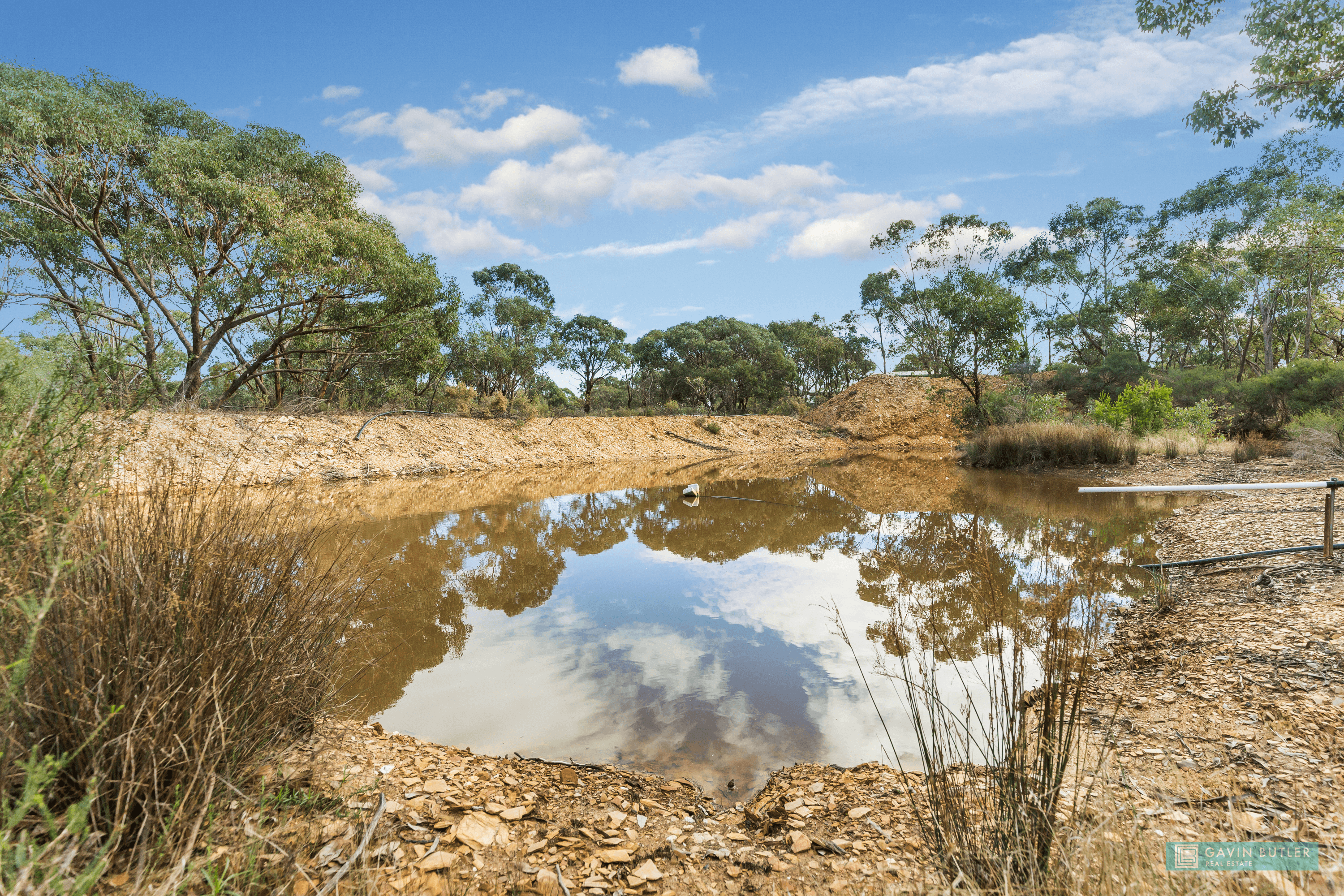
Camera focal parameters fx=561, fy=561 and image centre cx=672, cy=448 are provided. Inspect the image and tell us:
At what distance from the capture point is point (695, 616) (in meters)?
5.04

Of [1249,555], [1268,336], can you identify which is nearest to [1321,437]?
[1249,555]

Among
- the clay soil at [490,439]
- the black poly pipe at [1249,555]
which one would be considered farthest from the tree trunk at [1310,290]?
the black poly pipe at [1249,555]

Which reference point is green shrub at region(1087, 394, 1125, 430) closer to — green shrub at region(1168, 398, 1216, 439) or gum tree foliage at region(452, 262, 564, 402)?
green shrub at region(1168, 398, 1216, 439)

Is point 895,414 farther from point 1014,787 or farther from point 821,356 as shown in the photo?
point 1014,787

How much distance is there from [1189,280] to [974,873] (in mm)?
32501

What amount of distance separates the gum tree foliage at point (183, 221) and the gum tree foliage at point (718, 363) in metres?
23.8

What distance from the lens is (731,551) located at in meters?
7.42

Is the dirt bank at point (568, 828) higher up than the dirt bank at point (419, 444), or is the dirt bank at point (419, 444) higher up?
the dirt bank at point (419, 444)

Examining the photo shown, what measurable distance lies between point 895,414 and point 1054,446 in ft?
54.1

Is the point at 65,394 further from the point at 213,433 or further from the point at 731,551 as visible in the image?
the point at 213,433

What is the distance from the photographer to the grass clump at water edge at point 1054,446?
13953mm

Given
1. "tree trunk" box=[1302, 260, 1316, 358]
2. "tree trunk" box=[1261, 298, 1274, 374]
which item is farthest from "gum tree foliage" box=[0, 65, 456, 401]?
"tree trunk" box=[1261, 298, 1274, 374]

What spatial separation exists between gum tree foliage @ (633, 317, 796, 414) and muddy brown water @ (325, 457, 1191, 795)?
28530 mm

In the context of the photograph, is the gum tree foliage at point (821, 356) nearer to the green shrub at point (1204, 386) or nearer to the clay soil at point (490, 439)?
the clay soil at point (490, 439)
